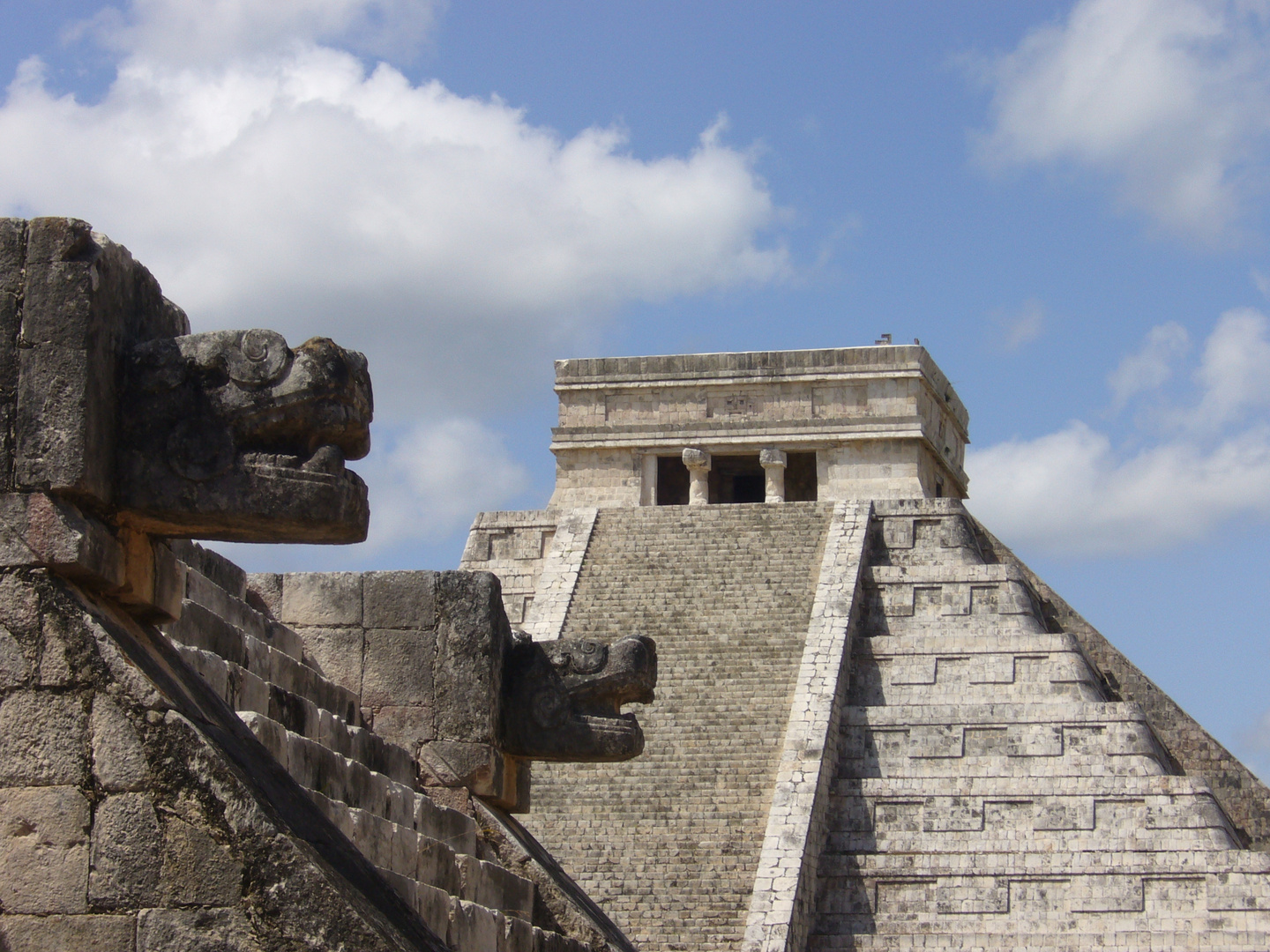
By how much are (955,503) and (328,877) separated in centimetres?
1867

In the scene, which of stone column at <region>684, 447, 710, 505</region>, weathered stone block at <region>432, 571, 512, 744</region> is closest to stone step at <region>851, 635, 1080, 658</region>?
stone column at <region>684, 447, 710, 505</region>

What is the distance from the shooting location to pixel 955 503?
2253 centimetres

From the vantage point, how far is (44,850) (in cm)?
445

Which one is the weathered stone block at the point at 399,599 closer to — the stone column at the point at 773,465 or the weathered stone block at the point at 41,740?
the weathered stone block at the point at 41,740

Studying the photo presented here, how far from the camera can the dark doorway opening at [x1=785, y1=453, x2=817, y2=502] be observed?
2703cm

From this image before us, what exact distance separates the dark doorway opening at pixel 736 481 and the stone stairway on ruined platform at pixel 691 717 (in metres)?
2.97

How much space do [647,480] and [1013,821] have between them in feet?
27.8

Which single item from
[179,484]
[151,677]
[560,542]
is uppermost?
[560,542]

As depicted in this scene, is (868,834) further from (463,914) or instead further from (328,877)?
(328,877)

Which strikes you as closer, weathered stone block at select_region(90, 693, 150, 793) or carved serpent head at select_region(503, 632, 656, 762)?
weathered stone block at select_region(90, 693, 150, 793)

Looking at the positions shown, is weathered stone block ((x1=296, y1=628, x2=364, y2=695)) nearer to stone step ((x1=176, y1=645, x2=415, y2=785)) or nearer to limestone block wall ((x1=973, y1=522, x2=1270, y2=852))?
stone step ((x1=176, y1=645, x2=415, y2=785))

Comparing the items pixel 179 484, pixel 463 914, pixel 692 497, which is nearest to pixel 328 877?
pixel 179 484

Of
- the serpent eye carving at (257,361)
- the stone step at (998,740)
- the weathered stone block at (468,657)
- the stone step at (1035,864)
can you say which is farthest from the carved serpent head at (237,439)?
the stone step at (998,740)

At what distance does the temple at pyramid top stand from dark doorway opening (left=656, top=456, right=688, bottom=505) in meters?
0.49
